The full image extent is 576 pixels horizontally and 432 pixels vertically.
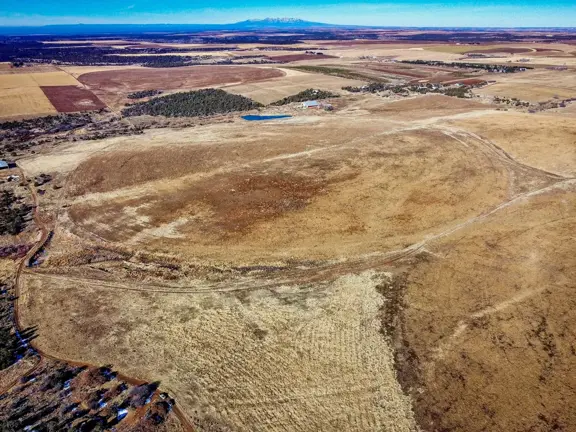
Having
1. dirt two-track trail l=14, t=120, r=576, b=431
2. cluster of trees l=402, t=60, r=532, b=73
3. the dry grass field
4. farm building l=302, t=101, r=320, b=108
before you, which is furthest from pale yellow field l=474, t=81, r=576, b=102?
dirt two-track trail l=14, t=120, r=576, b=431

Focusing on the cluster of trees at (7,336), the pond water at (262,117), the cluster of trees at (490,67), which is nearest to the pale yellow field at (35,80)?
the pond water at (262,117)

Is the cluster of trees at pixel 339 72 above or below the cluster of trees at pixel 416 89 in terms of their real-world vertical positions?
above

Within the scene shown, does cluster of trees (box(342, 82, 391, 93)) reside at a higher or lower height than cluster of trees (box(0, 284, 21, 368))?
higher

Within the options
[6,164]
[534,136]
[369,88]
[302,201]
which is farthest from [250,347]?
[369,88]

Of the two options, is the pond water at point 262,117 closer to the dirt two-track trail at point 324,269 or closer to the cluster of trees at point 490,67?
the dirt two-track trail at point 324,269

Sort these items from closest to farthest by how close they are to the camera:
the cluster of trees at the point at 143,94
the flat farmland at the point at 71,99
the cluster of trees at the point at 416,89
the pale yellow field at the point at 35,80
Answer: the flat farmland at the point at 71,99
the cluster of trees at the point at 416,89
the cluster of trees at the point at 143,94
the pale yellow field at the point at 35,80

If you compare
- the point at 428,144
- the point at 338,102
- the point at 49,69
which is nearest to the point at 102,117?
the point at 338,102

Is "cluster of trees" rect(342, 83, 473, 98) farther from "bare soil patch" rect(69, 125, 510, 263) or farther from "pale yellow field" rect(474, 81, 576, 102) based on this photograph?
"bare soil patch" rect(69, 125, 510, 263)
